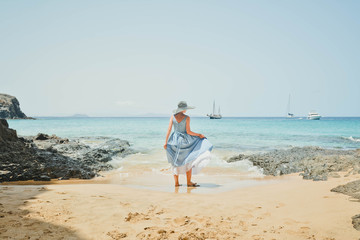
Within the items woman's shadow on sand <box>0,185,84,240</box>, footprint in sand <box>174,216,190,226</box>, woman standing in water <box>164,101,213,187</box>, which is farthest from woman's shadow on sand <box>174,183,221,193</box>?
woman's shadow on sand <box>0,185,84,240</box>

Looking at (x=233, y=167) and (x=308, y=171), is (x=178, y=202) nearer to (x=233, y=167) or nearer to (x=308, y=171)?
(x=308, y=171)

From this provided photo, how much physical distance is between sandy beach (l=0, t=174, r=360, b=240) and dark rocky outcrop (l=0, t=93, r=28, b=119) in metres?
103

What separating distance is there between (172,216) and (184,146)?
122 inches

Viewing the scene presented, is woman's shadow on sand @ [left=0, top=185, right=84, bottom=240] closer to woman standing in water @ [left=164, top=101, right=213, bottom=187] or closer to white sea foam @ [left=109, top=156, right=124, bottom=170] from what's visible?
woman standing in water @ [left=164, top=101, right=213, bottom=187]

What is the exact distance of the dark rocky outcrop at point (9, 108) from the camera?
9206cm

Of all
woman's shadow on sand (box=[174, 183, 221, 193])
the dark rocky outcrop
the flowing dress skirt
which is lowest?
woman's shadow on sand (box=[174, 183, 221, 193])

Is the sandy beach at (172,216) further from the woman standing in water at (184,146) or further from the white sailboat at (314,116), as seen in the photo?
the white sailboat at (314,116)

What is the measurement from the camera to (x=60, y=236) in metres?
3.23

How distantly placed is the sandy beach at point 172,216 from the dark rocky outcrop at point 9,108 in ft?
337

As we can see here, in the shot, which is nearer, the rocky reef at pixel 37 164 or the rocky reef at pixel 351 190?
the rocky reef at pixel 351 190

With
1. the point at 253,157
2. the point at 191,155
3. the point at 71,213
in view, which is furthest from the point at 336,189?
the point at 253,157

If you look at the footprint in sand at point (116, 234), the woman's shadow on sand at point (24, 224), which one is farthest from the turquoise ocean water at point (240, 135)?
the footprint in sand at point (116, 234)

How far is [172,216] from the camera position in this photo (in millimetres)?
4168

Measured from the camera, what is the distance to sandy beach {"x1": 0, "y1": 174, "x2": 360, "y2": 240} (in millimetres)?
3418
